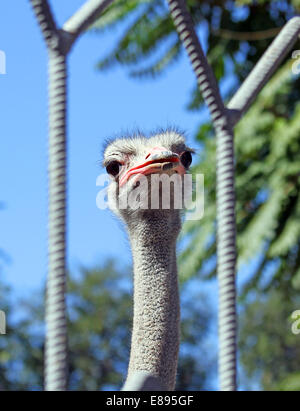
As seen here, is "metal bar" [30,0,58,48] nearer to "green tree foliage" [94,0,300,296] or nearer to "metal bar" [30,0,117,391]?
"metal bar" [30,0,117,391]

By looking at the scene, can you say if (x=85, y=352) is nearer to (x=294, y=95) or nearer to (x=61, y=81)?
(x=294, y=95)

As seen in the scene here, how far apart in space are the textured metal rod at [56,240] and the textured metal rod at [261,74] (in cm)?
29

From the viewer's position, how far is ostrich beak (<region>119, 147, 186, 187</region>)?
4.24 feet

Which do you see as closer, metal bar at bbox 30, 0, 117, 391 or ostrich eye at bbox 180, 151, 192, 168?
metal bar at bbox 30, 0, 117, 391

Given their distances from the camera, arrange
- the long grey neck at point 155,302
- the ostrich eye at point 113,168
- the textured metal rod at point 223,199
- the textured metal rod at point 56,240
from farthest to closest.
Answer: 1. the ostrich eye at point 113,168
2. the long grey neck at point 155,302
3. the textured metal rod at point 223,199
4. the textured metal rod at point 56,240

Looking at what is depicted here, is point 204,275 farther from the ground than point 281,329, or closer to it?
closer to it

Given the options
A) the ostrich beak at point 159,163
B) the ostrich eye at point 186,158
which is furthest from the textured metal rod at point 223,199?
the ostrich eye at point 186,158

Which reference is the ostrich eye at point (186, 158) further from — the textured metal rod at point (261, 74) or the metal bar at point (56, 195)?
the metal bar at point (56, 195)

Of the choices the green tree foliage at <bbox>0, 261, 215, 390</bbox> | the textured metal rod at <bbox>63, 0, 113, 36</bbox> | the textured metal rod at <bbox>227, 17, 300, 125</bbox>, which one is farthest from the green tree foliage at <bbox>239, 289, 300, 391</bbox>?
the textured metal rod at <bbox>63, 0, 113, 36</bbox>

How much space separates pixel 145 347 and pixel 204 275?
4.04 metres

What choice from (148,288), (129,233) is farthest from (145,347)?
(129,233)

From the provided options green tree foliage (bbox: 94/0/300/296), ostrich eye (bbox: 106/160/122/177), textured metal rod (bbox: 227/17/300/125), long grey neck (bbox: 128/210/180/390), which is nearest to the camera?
textured metal rod (bbox: 227/17/300/125)

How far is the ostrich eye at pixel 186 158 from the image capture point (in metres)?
1.47
